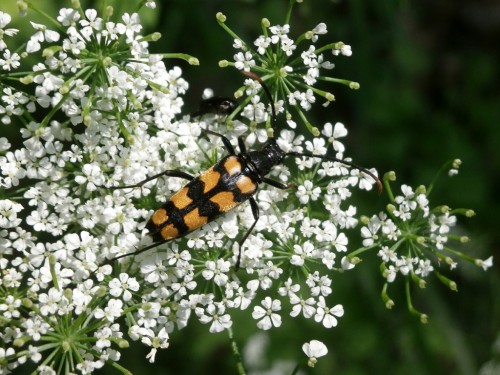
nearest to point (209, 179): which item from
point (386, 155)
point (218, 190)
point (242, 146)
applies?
point (218, 190)

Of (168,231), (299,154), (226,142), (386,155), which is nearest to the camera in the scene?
(168,231)

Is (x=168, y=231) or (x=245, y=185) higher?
(x=245, y=185)

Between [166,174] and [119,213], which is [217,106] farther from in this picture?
[119,213]

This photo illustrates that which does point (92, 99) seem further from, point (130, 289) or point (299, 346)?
point (299, 346)

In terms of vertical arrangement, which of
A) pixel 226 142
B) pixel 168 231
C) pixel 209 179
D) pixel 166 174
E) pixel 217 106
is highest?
pixel 217 106

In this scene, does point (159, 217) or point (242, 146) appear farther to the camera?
point (242, 146)

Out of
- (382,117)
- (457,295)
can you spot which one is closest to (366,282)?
(457,295)

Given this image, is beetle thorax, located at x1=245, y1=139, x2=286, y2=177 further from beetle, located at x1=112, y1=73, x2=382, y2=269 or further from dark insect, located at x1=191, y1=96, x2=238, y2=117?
dark insect, located at x1=191, y1=96, x2=238, y2=117
